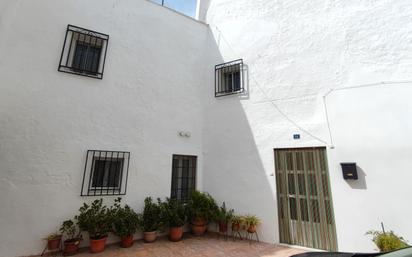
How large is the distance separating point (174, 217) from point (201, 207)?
71 cm

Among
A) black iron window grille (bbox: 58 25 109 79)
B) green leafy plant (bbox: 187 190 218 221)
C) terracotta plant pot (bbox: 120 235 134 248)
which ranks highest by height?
black iron window grille (bbox: 58 25 109 79)

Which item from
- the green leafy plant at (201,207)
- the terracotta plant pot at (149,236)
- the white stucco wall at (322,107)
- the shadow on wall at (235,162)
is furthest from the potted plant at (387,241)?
the terracotta plant pot at (149,236)

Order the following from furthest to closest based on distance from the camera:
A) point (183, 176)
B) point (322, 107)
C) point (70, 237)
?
point (183, 176), point (322, 107), point (70, 237)

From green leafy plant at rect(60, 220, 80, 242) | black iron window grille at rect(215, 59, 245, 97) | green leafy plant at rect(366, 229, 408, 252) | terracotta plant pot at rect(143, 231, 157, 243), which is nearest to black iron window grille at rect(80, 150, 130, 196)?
green leafy plant at rect(60, 220, 80, 242)

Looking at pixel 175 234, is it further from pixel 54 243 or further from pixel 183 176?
pixel 54 243

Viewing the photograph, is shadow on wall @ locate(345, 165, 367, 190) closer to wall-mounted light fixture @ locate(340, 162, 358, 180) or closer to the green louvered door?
wall-mounted light fixture @ locate(340, 162, 358, 180)

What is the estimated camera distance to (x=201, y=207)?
529 centimetres

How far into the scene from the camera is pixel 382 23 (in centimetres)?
445

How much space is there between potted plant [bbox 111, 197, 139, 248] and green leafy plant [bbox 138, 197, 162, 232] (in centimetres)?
21

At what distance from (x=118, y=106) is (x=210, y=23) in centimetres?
417

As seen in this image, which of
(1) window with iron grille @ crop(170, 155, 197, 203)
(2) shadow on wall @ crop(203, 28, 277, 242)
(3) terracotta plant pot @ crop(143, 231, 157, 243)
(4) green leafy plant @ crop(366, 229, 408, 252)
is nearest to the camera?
(4) green leafy plant @ crop(366, 229, 408, 252)

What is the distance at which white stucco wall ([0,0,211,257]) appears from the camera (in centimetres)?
401

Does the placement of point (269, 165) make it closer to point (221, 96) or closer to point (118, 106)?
point (221, 96)

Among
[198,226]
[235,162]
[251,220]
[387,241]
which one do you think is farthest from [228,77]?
[387,241]
